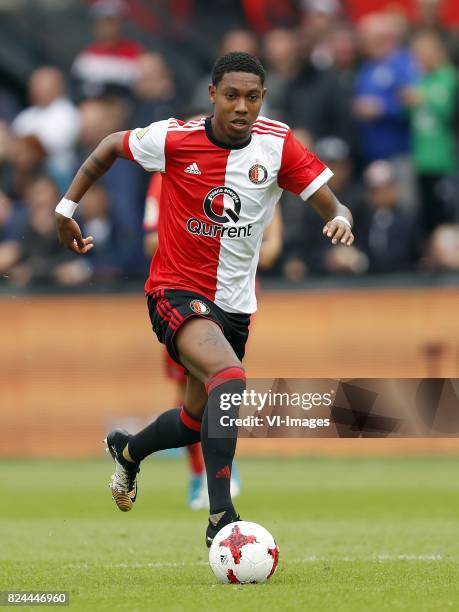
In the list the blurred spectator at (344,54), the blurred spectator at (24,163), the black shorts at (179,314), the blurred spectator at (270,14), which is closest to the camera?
the black shorts at (179,314)

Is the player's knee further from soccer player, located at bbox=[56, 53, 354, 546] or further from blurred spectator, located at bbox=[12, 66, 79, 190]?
blurred spectator, located at bbox=[12, 66, 79, 190]

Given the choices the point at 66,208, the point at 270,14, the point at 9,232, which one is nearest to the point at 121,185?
the point at 9,232

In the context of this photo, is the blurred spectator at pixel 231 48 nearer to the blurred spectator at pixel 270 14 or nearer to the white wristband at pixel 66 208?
the blurred spectator at pixel 270 14

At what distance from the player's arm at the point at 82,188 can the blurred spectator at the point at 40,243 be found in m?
7.95

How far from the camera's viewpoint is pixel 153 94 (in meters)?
15.9

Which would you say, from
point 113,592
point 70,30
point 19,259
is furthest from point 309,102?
point 113,592

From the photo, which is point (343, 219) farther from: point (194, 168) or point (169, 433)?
point (169, 433)

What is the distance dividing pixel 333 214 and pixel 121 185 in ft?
27.2

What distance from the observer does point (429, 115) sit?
15.2 meters

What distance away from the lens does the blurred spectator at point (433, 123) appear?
15086 millimetres

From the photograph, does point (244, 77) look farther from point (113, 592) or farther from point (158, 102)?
point (158, 102)

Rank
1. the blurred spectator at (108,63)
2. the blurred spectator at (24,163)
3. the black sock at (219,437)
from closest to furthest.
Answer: the black sock at (219,437)
the blurred spectator at (24,163)
the blurred spectator at (108,63)

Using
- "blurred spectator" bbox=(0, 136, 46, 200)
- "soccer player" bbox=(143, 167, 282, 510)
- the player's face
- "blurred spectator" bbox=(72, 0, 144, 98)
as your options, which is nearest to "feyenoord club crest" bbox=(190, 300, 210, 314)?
the player's face

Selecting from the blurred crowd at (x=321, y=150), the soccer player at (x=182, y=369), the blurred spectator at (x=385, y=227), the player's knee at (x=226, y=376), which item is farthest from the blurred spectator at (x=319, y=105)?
the player's knee at (x=226, y=376)
